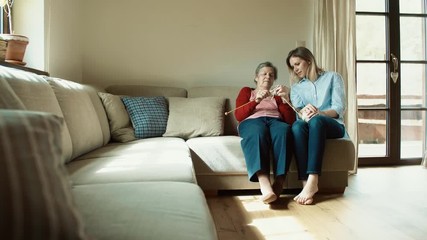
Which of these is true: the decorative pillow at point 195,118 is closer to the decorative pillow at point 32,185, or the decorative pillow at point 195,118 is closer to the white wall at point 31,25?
the white wall at point 31,25

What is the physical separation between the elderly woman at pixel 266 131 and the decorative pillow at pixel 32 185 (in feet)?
5.29

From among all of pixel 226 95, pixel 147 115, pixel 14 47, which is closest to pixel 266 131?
pixel 226 95

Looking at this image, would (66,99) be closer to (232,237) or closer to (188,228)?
(232,237)

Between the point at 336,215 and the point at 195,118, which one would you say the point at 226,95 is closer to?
the point at 195,118

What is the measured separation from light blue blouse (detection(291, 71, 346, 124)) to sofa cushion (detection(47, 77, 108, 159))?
1.46 meters

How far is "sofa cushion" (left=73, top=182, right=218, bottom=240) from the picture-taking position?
0.64 metres

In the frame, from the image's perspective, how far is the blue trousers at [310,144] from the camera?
80.1 inches

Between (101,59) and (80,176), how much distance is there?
2.07 metres

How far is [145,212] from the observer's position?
0.74 m

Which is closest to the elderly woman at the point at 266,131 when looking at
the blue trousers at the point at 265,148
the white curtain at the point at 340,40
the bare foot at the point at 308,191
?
the blue trousers at the point at 265,148

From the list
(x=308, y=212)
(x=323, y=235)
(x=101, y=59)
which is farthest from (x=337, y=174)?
(x=101, y=59)

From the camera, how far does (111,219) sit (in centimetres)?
69

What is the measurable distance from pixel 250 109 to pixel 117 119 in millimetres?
961

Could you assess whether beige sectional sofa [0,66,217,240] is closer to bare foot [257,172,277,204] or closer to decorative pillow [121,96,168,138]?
decorative pillow [121,96,168,138]
